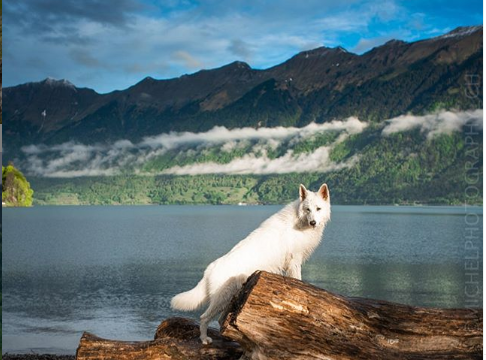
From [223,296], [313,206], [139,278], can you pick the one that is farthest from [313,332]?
[139,278]

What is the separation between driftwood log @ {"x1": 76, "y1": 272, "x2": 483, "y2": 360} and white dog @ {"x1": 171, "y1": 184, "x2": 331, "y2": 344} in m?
0.39

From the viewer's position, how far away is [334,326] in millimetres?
6902

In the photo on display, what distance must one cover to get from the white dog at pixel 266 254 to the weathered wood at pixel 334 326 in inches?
17.3

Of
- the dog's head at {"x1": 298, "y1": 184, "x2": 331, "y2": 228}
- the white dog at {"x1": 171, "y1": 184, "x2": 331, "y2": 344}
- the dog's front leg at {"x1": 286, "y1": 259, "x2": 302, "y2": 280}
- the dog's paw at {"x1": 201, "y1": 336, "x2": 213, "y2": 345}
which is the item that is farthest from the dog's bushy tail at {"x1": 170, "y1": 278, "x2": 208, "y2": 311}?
the dog's head at {"x1": 298, "y1": 184, "x2": 331, "y2": 228}

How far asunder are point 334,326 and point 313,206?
1591 mm

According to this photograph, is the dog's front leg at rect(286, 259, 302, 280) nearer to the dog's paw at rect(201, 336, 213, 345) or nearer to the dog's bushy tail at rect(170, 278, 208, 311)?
the dog's bushy tail at rect(170, 278, 208, 311)

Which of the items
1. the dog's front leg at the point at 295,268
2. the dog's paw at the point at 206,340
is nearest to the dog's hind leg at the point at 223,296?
the dog's paw at the point at 206,340

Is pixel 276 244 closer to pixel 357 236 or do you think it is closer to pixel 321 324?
pixel 321 324

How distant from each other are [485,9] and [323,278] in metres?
33.6

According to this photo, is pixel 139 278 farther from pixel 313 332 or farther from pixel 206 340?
pixel 313 332

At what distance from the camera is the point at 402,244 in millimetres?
67250

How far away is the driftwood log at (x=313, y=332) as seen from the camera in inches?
260

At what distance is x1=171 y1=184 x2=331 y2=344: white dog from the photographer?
738cm

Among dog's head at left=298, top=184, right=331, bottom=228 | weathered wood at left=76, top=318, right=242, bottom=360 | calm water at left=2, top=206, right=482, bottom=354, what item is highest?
dog's head at left=298, top=184, right=331, bottom=228
